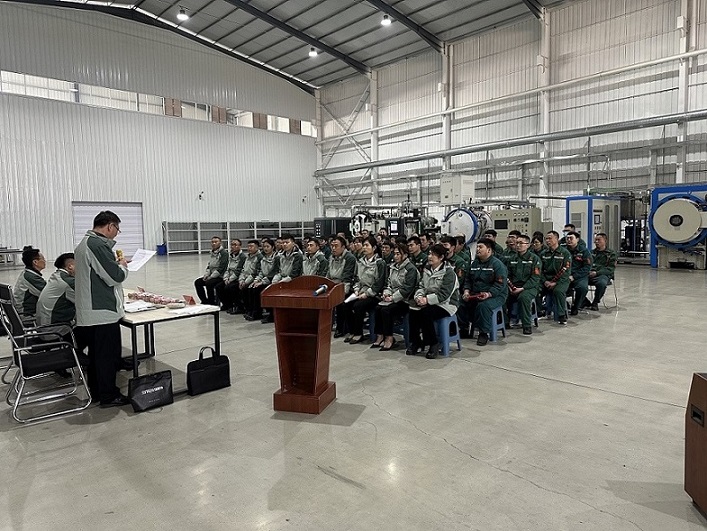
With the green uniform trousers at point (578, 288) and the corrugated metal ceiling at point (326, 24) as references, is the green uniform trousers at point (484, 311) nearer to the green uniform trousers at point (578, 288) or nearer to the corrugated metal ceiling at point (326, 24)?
the green uniform trousers at point (578, 288)

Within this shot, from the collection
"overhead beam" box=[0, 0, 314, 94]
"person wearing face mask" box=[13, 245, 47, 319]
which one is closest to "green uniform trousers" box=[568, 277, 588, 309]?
"person wearing face mask" box=[13, 245, 47, 319]

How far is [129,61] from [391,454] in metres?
20.4

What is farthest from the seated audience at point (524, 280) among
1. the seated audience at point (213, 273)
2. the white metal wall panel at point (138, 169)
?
the white metal wall panel at point (138, 169)

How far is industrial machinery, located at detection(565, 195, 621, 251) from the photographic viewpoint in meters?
13.0

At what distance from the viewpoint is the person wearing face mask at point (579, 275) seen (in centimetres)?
715

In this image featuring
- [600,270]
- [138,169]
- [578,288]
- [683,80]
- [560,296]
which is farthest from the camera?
[138,169]

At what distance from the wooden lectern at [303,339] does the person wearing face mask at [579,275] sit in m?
4.82

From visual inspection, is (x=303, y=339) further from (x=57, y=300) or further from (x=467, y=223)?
(x=467, y=223)

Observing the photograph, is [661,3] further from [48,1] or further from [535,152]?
[48,1]

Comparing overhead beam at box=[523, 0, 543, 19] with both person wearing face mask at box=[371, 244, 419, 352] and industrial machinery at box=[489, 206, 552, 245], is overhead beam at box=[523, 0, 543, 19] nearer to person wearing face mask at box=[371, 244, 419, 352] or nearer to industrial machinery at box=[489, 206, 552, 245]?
industrial machinery at box=[489, 206, 552, 245]

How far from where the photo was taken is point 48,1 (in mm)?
16797

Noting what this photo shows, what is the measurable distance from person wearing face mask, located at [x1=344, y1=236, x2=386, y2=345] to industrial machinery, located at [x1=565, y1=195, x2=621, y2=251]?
909 cm

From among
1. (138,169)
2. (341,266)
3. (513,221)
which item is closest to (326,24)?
(138,169)

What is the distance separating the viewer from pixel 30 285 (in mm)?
4844
